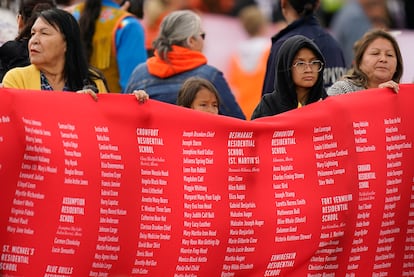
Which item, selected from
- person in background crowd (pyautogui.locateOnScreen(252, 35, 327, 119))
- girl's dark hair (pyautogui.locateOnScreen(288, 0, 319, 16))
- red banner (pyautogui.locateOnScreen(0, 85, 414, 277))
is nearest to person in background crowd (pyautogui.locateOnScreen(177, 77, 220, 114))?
person in background crowd (pyautogui.locateOnScreen(252, 35, 327, 119))

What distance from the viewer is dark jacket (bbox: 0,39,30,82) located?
11781 millimetres

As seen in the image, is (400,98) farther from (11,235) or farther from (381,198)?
(11,235)

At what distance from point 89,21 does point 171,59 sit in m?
0.85

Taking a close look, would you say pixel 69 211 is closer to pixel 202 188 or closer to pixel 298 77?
pixel 202 188

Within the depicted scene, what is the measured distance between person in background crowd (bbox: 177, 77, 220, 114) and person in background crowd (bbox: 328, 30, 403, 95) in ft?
2.61

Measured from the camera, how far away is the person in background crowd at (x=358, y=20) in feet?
57.6

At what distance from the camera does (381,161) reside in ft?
36.5

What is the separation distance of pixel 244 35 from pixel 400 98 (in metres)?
7.94

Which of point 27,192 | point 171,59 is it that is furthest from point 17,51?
point 27,192

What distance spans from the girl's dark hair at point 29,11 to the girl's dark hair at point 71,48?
0.40 meters

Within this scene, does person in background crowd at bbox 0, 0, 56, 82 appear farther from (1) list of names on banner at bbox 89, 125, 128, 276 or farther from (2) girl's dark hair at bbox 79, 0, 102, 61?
(1) list of names on banner at bbox 89, 125, 128, 276

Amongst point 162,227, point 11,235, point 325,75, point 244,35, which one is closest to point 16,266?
point 11,235

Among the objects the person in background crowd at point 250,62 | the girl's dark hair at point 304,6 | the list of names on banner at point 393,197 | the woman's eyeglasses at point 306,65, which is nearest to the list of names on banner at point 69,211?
the woman's eyeglasses at point 306,65

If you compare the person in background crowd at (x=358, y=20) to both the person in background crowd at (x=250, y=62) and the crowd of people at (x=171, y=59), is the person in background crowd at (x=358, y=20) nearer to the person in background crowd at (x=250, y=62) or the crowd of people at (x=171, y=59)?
the person in background crowd at (x=250, y=62)
